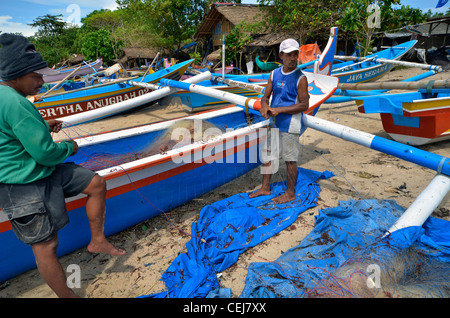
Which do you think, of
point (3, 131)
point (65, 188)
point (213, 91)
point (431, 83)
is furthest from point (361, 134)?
point (431, 83)

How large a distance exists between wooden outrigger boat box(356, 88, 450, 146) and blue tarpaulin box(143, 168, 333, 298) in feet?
6.28

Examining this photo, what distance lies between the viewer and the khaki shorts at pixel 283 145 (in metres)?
3.12

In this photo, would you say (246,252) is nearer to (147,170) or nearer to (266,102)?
(147,170)

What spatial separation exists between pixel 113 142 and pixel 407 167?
4411 millimetres

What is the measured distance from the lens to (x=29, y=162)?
1594mm

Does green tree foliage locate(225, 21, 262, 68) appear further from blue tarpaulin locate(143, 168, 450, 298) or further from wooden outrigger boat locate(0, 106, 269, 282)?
blue tarpaulin locate(143, 168, 450, 298)

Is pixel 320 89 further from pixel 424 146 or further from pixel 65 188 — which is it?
pixel 65 188

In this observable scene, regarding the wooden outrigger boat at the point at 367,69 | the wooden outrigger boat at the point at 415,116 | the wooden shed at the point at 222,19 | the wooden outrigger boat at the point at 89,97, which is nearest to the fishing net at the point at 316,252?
the wooden outrigger boat at the point at 415,116

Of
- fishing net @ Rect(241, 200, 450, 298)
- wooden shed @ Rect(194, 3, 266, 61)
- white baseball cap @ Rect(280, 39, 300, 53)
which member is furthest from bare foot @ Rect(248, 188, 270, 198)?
wooden shed @ Rect(194, 3, 266, 61)

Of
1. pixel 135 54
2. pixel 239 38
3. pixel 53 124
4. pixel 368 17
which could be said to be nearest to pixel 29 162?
pixel 53 124

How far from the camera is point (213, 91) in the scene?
416cm

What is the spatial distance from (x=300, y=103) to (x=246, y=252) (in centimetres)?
174

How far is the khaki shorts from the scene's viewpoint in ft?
10.2
